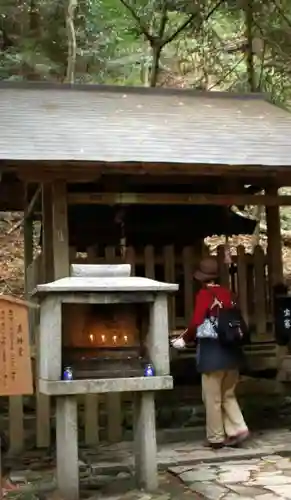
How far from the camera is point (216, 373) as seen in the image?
6840 millimetres

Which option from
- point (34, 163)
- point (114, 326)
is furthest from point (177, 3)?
point (114, 326)

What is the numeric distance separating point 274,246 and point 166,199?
185 centimetres

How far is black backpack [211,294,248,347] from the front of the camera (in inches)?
264

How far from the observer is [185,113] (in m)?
9.38

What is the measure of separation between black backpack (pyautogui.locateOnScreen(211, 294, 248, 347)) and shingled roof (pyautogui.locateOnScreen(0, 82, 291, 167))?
4.95 ft

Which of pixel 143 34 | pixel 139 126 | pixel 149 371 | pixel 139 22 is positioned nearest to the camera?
pixel 149 371

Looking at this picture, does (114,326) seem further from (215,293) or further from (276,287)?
(276,287)

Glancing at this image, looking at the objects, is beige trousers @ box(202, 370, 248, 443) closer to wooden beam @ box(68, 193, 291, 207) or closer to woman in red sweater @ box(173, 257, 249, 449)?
woman in red sweater @ box(173, 257, 249, 449)

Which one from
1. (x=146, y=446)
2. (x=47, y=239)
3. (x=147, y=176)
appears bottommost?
(x=146, y=446)

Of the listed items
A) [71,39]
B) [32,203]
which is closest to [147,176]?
[32,203]

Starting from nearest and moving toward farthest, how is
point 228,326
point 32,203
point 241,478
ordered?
point 241,478, point 228,326, point 32,203

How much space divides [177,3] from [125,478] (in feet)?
36.0


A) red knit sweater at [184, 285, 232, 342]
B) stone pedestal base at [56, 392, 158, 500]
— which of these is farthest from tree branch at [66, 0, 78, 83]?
stone pedestal base at [56, 392, 158, 500]

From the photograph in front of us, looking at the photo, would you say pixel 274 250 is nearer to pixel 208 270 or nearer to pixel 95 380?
pixel 208 270
